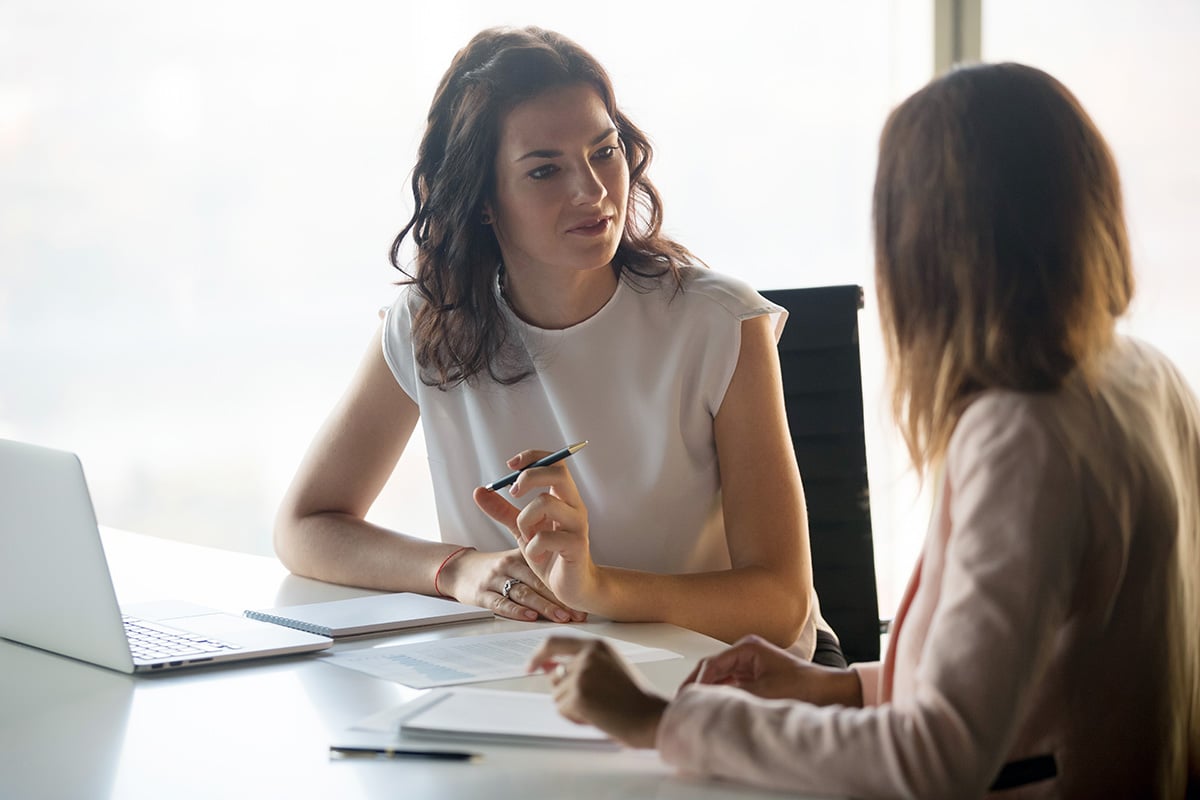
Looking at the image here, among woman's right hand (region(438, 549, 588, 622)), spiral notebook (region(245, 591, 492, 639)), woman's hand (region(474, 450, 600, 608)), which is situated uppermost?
woman's hand (region(474, 450, 600, 608))

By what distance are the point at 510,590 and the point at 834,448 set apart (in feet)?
2.09

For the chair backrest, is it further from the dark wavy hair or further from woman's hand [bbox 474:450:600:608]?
woman's hand [bbox 474:450:600:608]


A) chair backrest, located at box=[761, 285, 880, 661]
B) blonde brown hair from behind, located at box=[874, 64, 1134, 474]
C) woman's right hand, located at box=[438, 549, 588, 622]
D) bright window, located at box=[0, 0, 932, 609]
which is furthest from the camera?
bright window, located at box=[0, 0, 932, 609]

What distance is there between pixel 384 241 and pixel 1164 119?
7.30 ft

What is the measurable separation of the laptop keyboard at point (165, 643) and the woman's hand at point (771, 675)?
0.56m

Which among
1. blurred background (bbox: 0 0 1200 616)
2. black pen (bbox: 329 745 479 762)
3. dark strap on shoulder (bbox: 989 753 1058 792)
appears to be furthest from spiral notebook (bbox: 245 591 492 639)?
blurred background (bbox: 0 0 1200 616)

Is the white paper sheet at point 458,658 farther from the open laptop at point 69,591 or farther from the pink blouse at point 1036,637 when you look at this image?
the pink blouse at point 1036,637

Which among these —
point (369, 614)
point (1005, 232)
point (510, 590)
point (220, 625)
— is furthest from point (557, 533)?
point (1005, 232)

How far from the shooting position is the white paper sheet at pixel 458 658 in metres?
1.27

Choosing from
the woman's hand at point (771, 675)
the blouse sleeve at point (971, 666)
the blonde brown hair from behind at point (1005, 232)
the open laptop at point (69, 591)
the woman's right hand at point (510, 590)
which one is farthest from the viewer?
the woman's right hand at point (510, 590)

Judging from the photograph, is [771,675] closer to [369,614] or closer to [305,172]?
[369,614]

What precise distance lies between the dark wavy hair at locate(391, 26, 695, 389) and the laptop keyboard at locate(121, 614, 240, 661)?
62cm

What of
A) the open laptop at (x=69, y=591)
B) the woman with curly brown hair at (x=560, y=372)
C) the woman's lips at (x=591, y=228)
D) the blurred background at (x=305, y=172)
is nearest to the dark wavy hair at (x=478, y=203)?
the woman with curly brown hair at (x=560, y=372)

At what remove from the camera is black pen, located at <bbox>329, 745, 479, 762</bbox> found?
1016mm
